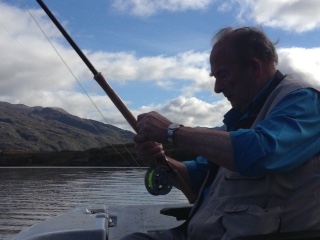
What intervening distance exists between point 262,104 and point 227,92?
351 mm

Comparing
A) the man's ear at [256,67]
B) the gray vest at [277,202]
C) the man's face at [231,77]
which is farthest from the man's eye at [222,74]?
the gray vest at [277,202]

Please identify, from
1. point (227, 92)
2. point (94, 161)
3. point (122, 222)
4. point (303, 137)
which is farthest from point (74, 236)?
point (94, 161)

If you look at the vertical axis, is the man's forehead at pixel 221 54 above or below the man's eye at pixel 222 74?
above

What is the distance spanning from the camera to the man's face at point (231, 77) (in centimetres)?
373

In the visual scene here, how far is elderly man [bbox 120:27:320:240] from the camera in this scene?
2979 mm

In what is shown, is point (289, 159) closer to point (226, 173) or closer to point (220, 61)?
point (226, 173)

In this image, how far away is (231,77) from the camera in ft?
12.3

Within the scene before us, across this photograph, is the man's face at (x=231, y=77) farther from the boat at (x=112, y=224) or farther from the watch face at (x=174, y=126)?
the boat at (x=112, y=224)

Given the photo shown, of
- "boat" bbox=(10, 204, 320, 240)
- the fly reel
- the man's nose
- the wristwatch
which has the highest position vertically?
the man's nose

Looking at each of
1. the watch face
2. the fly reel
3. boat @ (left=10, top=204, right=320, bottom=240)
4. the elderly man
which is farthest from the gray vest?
the fly reel

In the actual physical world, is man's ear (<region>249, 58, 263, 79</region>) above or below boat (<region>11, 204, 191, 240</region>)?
above

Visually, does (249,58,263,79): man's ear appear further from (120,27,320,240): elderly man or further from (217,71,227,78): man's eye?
(217,71,227,78): man's eye

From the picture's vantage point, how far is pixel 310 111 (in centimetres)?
311

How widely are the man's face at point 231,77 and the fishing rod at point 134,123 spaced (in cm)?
96
